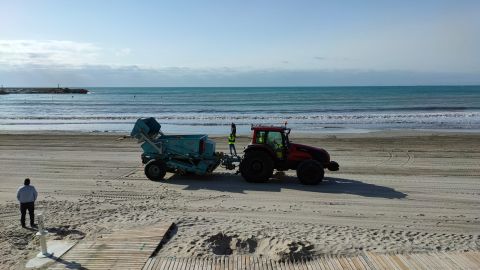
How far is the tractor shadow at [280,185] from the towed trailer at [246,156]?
31cm

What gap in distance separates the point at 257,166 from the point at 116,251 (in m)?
6.40

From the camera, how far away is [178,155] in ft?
48.0

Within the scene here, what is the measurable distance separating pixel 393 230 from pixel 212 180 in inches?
255

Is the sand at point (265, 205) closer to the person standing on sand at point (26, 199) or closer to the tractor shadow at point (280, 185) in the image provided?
the tractor shadow at point (280, 185)

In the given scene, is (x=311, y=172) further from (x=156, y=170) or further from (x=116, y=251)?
(x=116, y=251)

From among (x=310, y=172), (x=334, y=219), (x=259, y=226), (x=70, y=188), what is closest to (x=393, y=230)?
(x=334, y=219)

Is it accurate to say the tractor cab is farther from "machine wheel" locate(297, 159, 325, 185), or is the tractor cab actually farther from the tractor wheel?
"machine wheel" locate(297, 159, 325, 185)

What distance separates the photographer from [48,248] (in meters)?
8.55

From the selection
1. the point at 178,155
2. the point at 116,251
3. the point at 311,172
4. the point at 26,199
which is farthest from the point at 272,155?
the point at 26,199

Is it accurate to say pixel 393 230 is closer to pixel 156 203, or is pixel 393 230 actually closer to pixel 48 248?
pixel 156 203

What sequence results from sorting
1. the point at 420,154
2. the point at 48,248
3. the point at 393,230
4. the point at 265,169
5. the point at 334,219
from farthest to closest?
the point at 420,154, the point at 265,169, the point at 334,219, the point at 393,230, the point at 48,248

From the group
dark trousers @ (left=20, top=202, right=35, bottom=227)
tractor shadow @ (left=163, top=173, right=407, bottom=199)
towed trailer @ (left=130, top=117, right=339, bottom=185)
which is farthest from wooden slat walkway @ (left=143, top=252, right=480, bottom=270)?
towed trailer @ (left=130, top=117, right=339, bottom=185)

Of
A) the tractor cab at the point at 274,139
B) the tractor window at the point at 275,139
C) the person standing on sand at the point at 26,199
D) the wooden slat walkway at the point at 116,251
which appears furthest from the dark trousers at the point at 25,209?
the tractor window at the point at 275,139

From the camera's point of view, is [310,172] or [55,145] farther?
[55,145]
